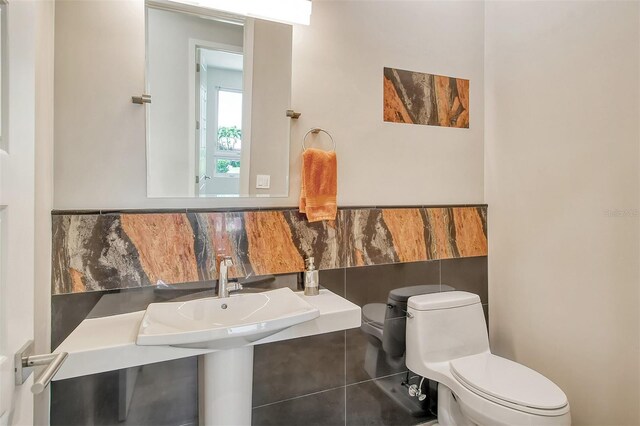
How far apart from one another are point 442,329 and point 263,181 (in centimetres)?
109

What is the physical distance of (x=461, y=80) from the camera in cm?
194

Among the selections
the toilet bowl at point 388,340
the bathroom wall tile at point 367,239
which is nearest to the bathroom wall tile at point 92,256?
the bathroom wall tile at point 367,239

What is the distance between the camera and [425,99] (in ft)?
6.02

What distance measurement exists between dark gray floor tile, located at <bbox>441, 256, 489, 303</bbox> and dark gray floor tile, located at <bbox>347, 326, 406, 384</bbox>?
1.71ft

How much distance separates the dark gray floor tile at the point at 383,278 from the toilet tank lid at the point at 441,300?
12 cm

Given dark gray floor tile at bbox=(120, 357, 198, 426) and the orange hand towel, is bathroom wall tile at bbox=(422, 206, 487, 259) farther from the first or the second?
dark gray floor tile at bbox=(120, 357, 198, 426)

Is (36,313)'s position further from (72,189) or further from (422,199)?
(422,199)

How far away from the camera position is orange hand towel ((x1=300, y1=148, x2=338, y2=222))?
1513 mm

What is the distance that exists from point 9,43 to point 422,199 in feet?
5.48

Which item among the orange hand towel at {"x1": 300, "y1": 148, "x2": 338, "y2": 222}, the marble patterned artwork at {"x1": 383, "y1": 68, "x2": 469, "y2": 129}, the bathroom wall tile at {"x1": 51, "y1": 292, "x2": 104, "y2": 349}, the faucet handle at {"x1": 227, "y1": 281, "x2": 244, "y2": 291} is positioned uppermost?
the marble patterned artwork at {"x1": 383, "y1": 68, "x2": 469, "y2": 129}

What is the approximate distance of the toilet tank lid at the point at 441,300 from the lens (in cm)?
160

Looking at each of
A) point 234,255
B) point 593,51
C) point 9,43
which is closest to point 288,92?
point 234,255

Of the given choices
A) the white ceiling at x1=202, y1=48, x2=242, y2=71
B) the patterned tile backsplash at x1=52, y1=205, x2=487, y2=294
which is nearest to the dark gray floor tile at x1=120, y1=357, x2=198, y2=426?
the patterned tile backsplash at x1=52, y1=205, x2=487, y2=294

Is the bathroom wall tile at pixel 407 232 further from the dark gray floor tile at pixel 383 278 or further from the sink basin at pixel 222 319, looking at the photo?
the sink basin at pixel 222 319
